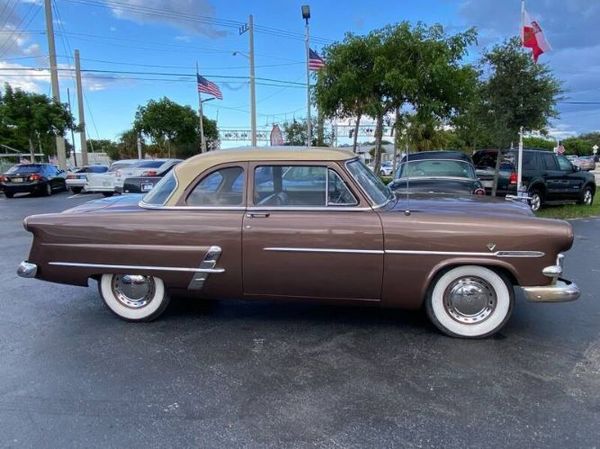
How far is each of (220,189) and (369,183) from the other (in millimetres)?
1368

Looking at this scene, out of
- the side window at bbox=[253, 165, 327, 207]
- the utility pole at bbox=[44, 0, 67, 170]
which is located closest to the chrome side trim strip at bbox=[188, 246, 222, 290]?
the side window at bbox=[253, 165, 327, 207]

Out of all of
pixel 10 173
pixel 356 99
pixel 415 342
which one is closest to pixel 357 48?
pixel 356 99

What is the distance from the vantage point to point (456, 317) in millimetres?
4047

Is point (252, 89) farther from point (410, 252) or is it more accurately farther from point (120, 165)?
point (410, 252)

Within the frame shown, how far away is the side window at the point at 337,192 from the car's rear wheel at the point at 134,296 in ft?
5.83

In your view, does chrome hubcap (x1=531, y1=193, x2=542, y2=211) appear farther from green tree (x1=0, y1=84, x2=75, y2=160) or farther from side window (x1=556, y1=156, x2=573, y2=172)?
green tree (x1=0, y1=84, x2=75, y2=160)

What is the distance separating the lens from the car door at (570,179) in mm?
12633

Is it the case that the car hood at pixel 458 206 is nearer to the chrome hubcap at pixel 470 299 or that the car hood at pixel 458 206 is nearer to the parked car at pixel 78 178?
the chrome hubcap at pixel 470 299

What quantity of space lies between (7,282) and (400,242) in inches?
199

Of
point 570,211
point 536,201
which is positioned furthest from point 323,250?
point 570,211

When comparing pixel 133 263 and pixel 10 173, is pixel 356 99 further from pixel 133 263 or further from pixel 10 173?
pixel 10 173

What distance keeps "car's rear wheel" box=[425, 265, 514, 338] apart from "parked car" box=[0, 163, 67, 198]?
20334 mm

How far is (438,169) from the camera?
34.2ft

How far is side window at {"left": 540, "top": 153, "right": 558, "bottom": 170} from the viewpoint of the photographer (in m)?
12.5
